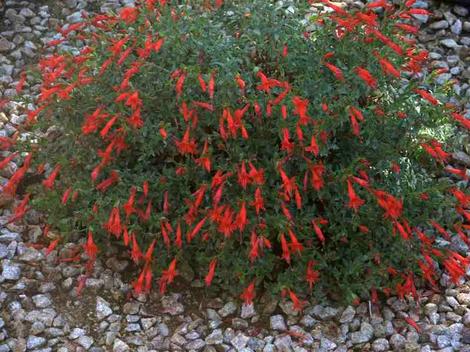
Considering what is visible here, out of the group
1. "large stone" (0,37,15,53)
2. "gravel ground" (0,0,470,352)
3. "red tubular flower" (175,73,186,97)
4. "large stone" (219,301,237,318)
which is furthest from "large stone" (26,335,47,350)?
"large stone" (0,37,15,53)

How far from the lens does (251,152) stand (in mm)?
3896

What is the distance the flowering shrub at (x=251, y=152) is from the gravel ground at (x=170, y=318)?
123 millimetres

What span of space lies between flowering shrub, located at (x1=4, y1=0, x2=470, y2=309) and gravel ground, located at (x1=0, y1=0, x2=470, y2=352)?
0.40ft

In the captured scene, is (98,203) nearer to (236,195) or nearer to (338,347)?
(236,195)

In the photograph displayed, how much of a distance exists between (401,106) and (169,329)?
1.60 metres

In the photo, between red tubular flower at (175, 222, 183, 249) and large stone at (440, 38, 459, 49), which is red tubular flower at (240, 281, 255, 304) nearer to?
red tubular flower at (175, 222, 183, 249)

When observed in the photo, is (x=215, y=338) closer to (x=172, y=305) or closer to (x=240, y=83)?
(x=172, y=305)

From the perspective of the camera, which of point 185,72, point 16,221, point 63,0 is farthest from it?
point 63,0

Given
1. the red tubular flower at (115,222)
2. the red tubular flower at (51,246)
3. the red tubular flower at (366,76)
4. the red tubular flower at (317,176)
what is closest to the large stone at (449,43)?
the red tubular flower at (366,76)

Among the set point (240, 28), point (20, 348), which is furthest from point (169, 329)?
point (240, 28)

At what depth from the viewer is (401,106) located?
4.06 metres

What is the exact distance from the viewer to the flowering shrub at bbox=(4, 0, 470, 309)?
3740 mm

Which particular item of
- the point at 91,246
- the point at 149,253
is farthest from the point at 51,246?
the point at 149,253

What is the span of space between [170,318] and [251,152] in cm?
93
